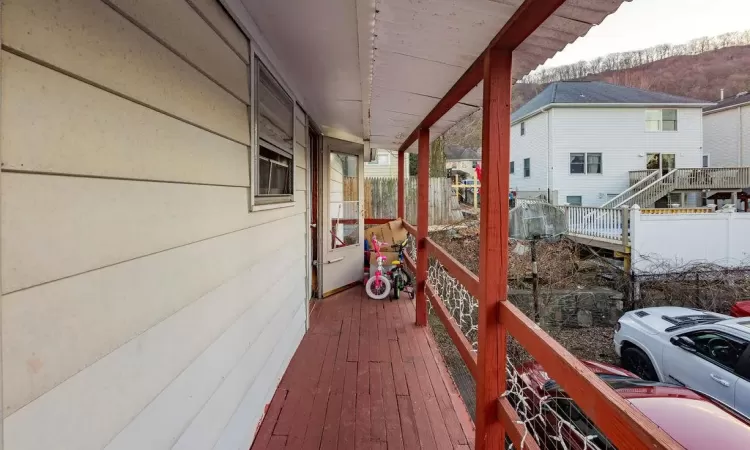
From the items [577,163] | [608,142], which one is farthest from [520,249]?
[608,142]

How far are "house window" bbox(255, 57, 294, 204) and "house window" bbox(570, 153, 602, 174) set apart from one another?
15219 mm

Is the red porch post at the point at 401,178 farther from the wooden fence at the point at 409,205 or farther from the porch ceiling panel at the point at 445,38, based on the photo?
the wooden fence at the point at 409,205

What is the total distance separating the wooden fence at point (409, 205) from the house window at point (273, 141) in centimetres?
919

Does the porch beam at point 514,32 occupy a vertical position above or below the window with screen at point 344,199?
above

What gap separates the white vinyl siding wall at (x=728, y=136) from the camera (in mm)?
17234

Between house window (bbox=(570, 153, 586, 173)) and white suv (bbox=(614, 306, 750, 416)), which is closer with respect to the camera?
white suv (bbox=(614, 306, 750, 416))

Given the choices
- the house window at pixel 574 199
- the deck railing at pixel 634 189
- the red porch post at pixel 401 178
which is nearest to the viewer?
the red porch post at pixel 401 178

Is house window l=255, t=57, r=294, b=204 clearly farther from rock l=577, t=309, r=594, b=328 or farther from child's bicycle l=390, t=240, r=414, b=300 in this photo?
rock l=577, t=309, r=594, b=328

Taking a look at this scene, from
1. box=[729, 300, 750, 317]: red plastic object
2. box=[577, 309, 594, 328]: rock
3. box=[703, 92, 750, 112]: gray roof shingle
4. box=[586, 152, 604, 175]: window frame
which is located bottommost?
box=[577, 309, 594, 328]: rock

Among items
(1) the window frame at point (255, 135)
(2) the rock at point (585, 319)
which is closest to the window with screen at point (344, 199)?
(1) the window frame at point (255, 135)

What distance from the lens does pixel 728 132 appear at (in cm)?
1780

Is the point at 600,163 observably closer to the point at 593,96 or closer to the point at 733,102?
the point at 593,96

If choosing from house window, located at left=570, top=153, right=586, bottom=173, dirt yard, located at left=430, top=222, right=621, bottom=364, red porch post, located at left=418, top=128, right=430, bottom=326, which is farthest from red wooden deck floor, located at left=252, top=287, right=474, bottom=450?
house window, located at left=570, top=153, right=586, bottom=173

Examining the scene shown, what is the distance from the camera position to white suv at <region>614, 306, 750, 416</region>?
3932mm
